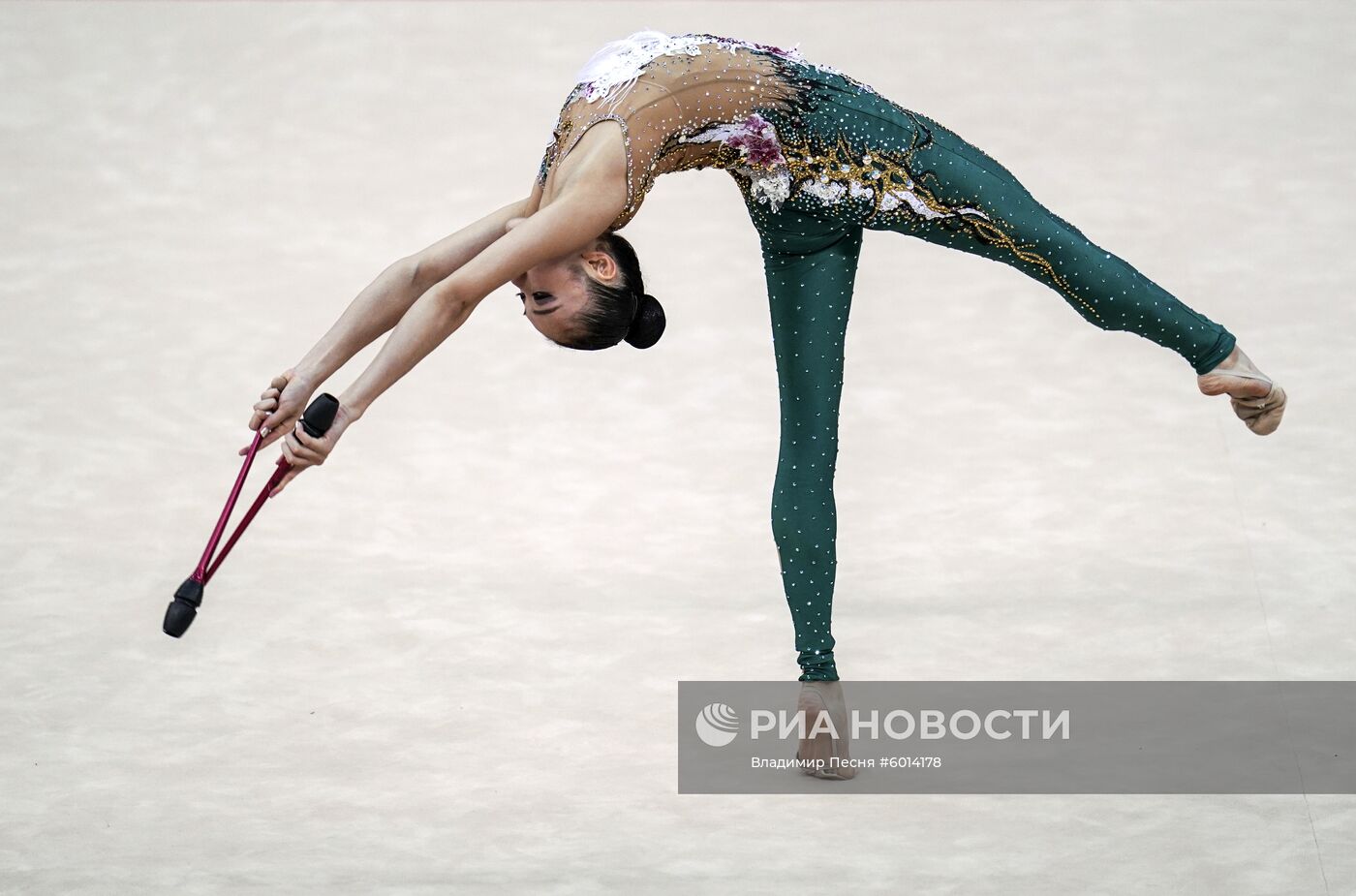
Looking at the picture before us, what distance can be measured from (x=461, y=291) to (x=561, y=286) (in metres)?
0.30

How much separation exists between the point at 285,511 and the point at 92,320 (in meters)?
1.23

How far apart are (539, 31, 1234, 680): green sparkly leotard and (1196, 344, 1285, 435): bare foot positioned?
3 centimetres

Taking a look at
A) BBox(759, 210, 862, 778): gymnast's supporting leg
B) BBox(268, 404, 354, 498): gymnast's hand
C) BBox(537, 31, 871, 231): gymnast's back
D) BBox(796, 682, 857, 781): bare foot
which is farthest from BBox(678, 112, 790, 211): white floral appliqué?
BBox(796, 682, 857, 781): bare foot

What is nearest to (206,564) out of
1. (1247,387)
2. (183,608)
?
(183,608)

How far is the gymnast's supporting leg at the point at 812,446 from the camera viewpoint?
3.59 meters

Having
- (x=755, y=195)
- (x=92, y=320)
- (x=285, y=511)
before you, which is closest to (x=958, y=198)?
(x=755, y=195)

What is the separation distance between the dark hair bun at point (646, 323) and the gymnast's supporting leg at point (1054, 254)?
0.47 m

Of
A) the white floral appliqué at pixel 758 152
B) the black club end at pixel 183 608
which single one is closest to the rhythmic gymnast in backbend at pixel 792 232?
the white floral appliqué at pixel 758 152

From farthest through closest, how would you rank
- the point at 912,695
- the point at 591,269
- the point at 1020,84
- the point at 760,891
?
1. the point at 1020,84
2. the point at 912,695
3. the point at 591,269
4. the point at 760,891

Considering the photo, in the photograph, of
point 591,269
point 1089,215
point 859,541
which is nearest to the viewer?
point 591,269

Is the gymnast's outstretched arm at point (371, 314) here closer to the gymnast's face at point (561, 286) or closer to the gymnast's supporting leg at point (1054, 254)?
the gymnast's face at point (561, 286)

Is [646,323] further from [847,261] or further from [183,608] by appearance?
[183,608]

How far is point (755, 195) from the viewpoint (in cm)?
347

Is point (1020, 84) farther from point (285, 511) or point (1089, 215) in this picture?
point (285, 511)
